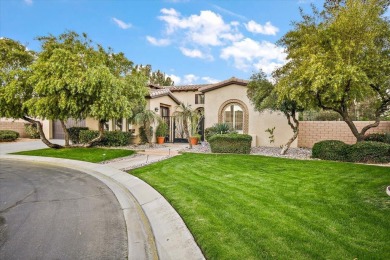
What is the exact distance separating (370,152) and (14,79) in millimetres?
19013

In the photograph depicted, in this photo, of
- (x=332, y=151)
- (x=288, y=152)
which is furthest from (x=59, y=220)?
(x=288, y=152)

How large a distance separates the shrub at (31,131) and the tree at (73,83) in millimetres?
11690

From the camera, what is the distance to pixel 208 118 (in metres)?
20.2

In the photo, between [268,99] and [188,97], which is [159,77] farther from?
[268,99]

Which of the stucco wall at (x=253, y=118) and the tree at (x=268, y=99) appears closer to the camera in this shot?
the tree at (x=268, y=99)

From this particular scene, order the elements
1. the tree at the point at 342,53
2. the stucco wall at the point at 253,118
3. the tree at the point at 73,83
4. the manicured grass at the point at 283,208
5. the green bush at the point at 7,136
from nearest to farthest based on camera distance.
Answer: the manicured grass at the point at 283,208 → the tree at the point at 342,53 → the tree at the point at 73,83 → the stucco wall at the point at 253,118 → the green bush at the point at 7,136

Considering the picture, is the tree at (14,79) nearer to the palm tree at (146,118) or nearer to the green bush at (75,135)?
the green bush at (75,135)

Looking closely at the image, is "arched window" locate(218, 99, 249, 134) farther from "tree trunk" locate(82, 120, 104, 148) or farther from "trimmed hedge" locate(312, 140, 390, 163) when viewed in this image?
"tree trunk" locate(82, 120, 104, 148)

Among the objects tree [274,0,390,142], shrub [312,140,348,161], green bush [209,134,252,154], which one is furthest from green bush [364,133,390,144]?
green bush [209,134,252,154]

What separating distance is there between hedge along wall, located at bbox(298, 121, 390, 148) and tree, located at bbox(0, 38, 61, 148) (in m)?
17.4

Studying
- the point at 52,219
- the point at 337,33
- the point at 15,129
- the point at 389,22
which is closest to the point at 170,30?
the point at 337,33

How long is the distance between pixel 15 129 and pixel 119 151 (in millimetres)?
17410

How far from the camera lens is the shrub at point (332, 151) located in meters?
11.9

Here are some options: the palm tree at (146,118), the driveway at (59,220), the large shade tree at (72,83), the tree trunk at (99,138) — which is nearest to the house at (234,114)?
the palm tree at (146,118)
